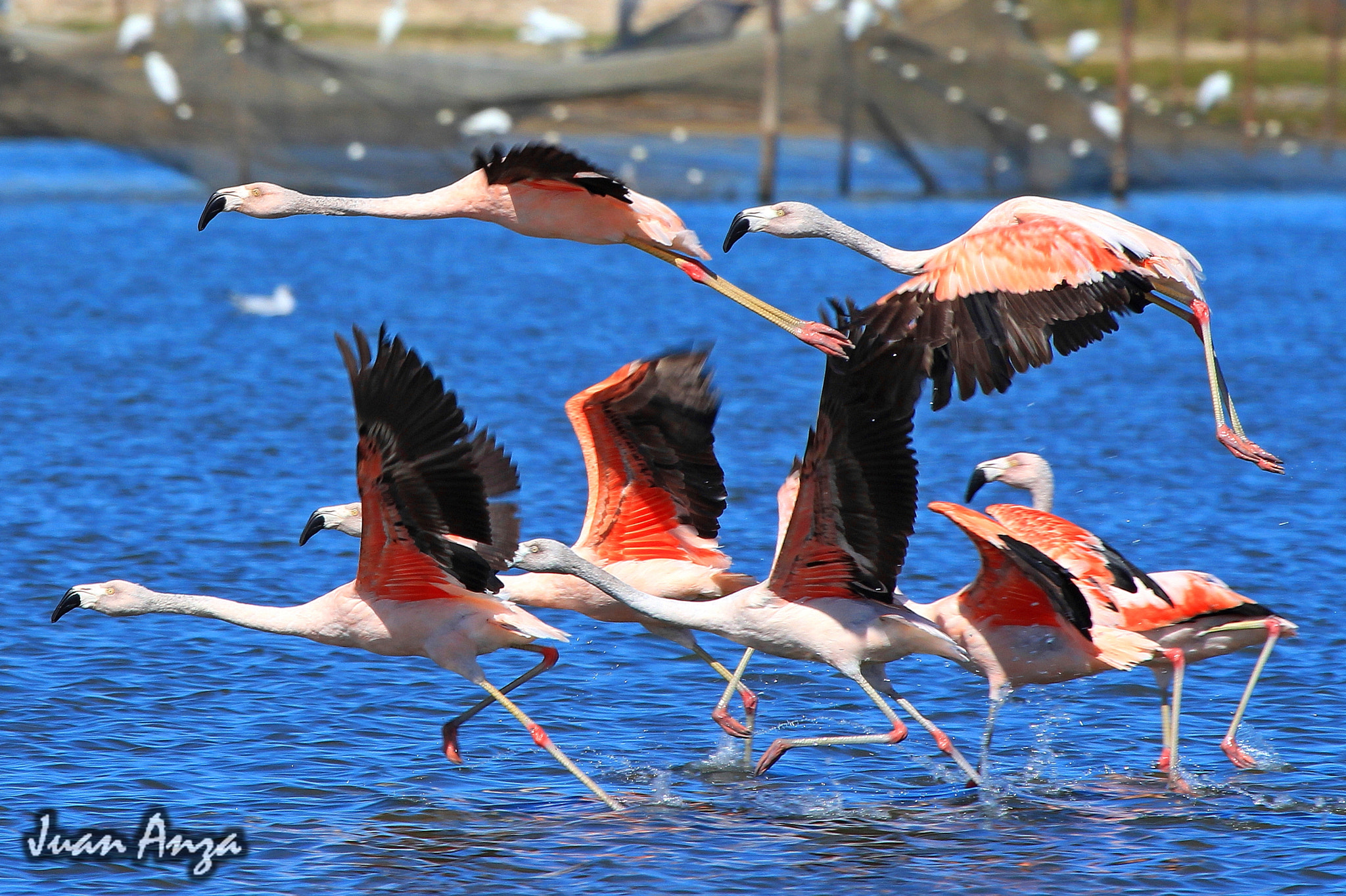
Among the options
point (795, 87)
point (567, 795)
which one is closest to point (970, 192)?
point (795, 87)

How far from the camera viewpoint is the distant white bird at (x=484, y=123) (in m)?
30.9

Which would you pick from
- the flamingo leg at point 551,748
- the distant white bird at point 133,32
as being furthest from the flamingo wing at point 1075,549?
the distant white bird at point 133,32

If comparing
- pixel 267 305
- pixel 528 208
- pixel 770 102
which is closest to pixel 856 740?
pixel 528 208

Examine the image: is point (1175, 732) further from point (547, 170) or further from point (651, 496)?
point (547, 170)

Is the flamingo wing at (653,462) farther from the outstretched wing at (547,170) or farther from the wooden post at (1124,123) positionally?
the wooden post at (1124,123)

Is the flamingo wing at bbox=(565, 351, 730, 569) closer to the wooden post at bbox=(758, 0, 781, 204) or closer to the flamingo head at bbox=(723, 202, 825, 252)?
the flamingo head at bbox=(723, 202, 825, 252)

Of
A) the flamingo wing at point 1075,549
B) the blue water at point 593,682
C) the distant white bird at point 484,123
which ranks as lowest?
the blue water at point 593,682

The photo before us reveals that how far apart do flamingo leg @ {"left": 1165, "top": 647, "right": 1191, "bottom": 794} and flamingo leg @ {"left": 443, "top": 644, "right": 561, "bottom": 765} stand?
2.95 m

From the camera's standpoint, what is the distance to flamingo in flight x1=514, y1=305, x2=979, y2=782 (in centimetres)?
743

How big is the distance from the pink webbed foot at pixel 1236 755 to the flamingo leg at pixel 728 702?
7.35 ft

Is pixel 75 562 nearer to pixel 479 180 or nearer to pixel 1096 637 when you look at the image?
pixel 479 180

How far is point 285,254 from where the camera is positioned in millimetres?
31828

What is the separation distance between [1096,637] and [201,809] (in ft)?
13.3

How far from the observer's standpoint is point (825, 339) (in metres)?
7.62
